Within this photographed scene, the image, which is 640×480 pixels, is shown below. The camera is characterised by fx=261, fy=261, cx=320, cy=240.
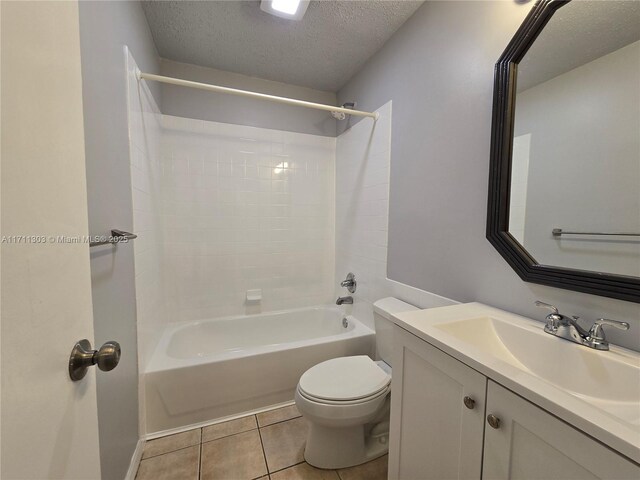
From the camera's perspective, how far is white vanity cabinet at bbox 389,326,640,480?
1.73ft

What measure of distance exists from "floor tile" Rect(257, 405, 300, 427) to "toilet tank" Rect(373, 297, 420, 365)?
0.69 meters

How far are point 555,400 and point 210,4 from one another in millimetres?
2239

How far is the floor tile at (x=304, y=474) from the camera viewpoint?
1.28 meters

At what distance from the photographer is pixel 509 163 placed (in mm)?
1086

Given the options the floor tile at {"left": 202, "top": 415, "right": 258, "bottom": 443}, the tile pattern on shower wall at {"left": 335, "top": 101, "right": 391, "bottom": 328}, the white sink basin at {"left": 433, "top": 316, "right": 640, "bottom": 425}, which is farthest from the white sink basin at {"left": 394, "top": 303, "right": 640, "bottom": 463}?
the floor tile at {"left": 202, "top": 415, "right": 258, "bottom": 443}

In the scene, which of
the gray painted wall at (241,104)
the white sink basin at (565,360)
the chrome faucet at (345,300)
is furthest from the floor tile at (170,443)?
the gray painted wall at (241,104)

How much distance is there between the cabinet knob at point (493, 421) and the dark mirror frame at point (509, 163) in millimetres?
550

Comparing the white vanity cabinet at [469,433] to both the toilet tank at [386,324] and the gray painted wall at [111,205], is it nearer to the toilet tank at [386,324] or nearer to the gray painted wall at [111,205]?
the toilet tank at [386,324]

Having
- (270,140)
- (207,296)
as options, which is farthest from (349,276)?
(270,140)

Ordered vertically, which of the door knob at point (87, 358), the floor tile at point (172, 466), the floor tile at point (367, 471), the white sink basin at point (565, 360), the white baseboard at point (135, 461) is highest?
the door knob at point (87, 358)

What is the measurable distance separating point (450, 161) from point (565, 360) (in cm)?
97

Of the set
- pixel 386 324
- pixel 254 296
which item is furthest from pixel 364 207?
pixel 254 296

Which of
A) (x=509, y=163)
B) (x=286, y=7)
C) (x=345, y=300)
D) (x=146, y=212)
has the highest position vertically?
(x=286, y=7)

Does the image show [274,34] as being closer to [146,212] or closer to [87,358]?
[146,212]
